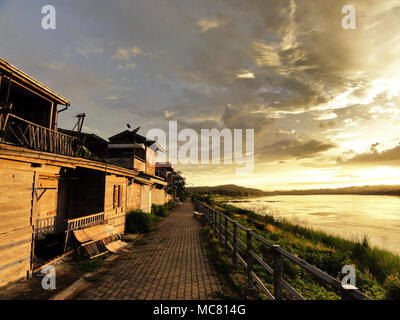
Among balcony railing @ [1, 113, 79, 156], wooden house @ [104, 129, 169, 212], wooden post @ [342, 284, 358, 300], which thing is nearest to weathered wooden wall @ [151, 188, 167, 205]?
wooden house @ [104, 129, 169, 212]

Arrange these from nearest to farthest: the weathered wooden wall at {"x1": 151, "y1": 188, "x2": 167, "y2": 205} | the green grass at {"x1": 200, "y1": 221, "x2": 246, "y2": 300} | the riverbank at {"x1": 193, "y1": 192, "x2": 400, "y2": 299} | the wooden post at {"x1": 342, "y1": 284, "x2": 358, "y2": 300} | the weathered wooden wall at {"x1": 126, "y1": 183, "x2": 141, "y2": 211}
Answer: the wooden post at {"x1": 342, "y1": 284, "x2": 358, "y2": 300}
the green grass at {"x1": 200, "y1": 221, "x2": 246, "y2": 300}
the riverbank at {"x1": 193, "y1": 192, "x2": 400, "y2": 299}
the weathered wooden wall at {"x1": 126, "y1": 183, "x2": 141, "y2": 211}
the weathered wooden wall at {"x1": 151, "y1": 188, "x2": 167, "y2": 205}

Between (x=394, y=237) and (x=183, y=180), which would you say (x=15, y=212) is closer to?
(x=394, y=237)

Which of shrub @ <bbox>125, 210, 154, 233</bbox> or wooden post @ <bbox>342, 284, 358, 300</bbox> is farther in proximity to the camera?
shrub @ <bbox>125, 210, 154, 233</bbox>

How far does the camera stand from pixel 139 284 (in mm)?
5277

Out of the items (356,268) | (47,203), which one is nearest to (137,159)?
(47,203)

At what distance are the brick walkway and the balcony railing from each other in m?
5.59

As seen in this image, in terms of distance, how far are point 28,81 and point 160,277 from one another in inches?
376

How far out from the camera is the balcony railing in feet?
27.6

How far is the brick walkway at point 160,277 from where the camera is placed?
4781 millimetres

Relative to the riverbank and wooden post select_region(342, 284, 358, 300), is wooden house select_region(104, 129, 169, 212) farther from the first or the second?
wooden post select_region(342, 284, 358, 300)

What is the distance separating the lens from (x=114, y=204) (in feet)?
36.2
